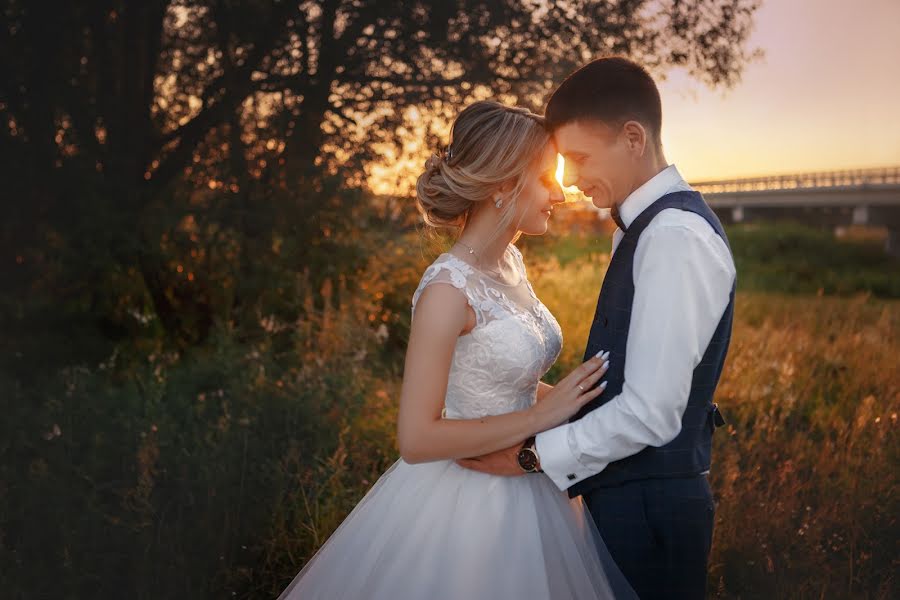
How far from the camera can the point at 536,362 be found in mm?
2789

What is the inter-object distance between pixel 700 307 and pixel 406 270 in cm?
525

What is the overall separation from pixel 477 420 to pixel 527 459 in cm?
20

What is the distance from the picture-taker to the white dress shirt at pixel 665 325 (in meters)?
2.11

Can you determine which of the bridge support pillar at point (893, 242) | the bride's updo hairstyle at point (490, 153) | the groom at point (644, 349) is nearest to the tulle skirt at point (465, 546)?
the groom at point (644, 349)

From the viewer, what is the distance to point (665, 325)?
2.10 m

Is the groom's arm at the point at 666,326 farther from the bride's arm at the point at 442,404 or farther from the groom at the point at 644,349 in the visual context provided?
the bride's arm at the point at 442,404

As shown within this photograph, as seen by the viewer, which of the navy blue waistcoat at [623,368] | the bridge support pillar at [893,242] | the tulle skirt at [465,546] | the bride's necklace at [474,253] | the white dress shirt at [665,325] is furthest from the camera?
the bridge support pillar at [893,242]

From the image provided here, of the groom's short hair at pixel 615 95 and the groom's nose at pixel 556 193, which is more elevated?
the groom's short hair at pixel 615 95

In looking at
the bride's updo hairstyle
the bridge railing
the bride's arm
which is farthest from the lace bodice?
the bridge railing

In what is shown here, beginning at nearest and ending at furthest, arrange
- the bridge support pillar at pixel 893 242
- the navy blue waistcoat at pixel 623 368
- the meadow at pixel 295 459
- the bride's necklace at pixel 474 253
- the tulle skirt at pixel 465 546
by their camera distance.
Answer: the navy blue waistcoat at pixel 623 368 < the tulle skirt at pixel 465 546 < the bride's necklace at pixel 474 253 < the meadow at pixel 295 459 < the bridge support pillar at pixel 893 242

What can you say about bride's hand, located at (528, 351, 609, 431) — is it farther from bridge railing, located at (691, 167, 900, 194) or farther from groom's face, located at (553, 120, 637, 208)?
bridge railing, located at (691, 167, 900, 194)

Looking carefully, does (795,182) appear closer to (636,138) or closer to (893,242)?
(893,242)

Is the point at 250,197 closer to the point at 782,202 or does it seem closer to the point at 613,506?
the point at 613,506

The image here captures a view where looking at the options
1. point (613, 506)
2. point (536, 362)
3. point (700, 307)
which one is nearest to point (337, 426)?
point (536, 362)
